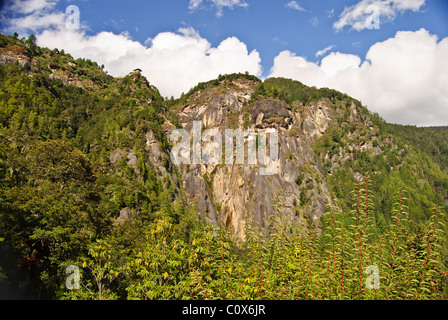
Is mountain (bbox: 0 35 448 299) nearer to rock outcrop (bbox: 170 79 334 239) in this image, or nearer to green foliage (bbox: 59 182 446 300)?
green foliage (bbox: 59 182 446 300)

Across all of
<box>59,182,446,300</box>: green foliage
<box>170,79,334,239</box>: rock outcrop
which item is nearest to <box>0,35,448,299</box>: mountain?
<box>59,182,446,300</box>: green foliage

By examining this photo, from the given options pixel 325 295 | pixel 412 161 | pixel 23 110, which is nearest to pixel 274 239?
pixel 325 295

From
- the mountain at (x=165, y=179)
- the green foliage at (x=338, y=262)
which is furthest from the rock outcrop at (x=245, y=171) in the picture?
the green foliage at (x=338, y=262)

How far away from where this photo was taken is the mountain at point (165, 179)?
647 cm

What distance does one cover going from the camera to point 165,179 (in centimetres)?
6956

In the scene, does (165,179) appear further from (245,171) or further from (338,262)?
(338,262)

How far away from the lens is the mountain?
21.2 ft

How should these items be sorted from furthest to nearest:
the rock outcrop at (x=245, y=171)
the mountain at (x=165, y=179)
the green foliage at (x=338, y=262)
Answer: the rock outcrop at (x=245, y=171), the mountain at (x=165, y=179), the green foliage at (x=338, y=262)

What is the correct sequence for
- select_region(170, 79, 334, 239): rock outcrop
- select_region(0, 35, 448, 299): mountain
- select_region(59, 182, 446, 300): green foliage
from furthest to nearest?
1. select_region(170, 79, 334, 239): rock outcrop
2. select_region(0, 35, 448, 299): mountain
3. select_region(59, 182, 446, 300): green foliage

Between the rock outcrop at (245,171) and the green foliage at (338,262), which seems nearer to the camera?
the green foliage at (338,262)

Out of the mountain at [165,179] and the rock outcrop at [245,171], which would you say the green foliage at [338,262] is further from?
the rock outcrop at [245,171]

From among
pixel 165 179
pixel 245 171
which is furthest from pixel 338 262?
pixel 245 171

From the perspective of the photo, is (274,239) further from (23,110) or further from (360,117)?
(360,117)

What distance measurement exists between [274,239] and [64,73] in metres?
150
